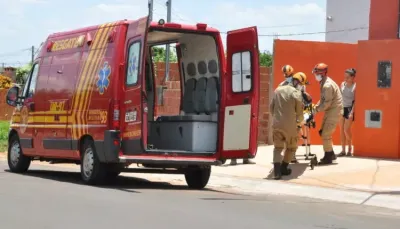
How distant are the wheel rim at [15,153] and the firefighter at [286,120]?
506 centimetres

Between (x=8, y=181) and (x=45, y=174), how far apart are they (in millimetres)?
2225

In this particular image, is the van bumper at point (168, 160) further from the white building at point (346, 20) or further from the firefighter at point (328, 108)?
the white building at point (346, 20)

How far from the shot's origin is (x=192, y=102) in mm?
13406

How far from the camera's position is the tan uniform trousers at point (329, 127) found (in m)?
14.0

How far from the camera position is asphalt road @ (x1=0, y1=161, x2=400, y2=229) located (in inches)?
325

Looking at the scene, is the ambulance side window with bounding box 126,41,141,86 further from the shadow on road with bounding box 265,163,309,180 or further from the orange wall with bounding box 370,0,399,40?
the orange wall with bounding box 370,0,399,40

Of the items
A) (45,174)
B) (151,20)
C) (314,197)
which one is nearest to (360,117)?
(314,197)

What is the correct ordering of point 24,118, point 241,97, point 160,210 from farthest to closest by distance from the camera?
point 24,118, point 241,97, point 160,210

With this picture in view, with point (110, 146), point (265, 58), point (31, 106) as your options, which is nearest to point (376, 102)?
point (110, 146)

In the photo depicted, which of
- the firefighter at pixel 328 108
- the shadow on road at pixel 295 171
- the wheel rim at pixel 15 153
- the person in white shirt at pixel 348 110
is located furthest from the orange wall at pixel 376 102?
the wheel rim at pixel 15 153

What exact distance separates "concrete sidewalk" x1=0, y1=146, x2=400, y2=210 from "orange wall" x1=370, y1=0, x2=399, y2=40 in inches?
106

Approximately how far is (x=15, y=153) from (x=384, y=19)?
7948mm

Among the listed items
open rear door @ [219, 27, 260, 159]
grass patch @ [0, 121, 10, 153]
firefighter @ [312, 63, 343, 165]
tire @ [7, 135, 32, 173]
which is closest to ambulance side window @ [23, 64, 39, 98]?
tire @ [7, 135, 32, 173]

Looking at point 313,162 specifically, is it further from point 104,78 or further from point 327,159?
point 104,78
